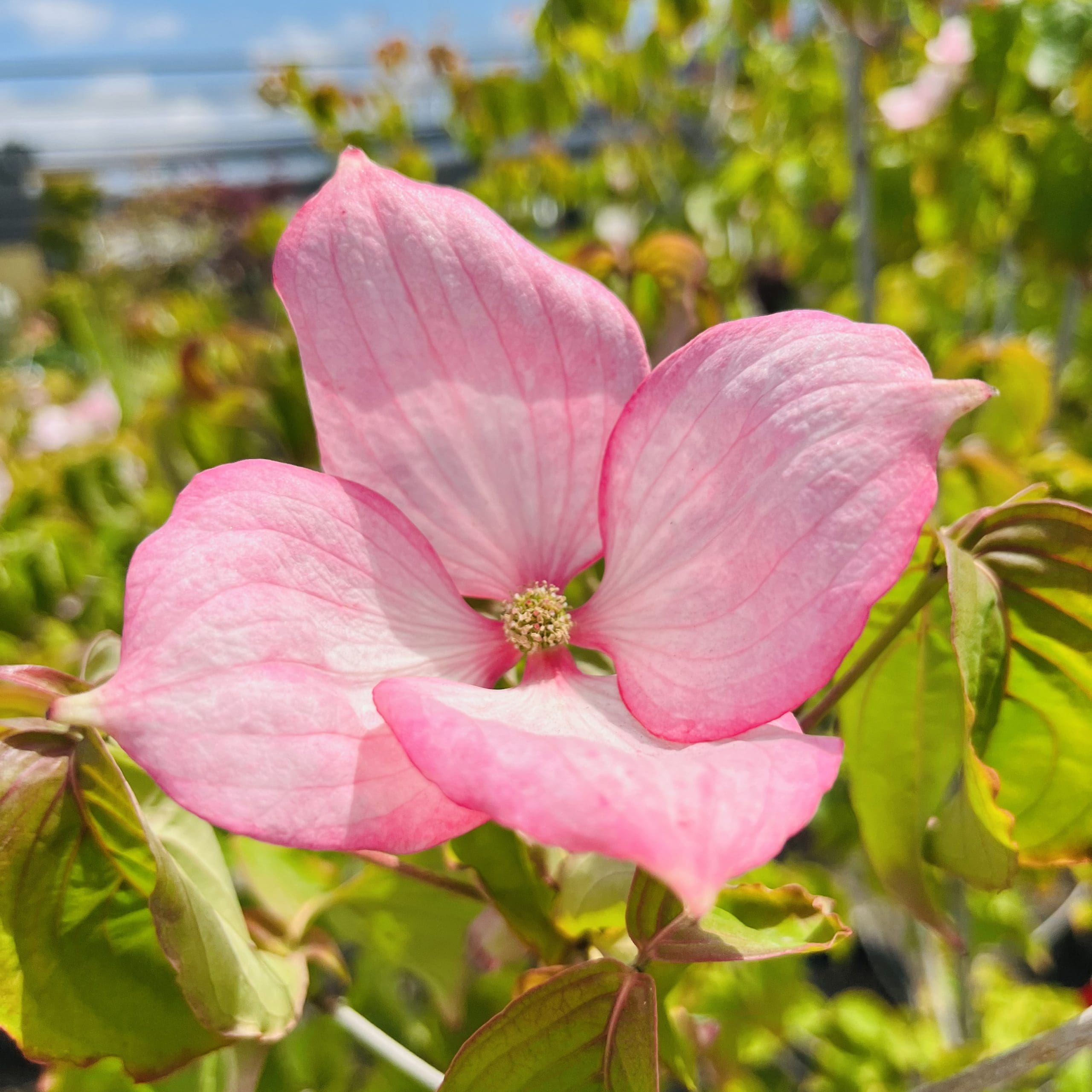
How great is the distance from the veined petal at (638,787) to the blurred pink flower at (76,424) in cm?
146

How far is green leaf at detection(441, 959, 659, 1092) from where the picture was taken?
0.92ft

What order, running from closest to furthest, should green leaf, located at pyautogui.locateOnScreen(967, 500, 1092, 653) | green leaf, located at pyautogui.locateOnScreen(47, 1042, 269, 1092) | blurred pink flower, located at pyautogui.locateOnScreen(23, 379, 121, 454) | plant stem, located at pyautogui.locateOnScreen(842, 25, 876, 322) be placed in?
green leaf, located at pyautogui.locateOnScreen(967, 500, 1092, 653), green leaf, located at pyautogui.locateOnScreen(47, 1042, 269, 1092), plant stem, located at pyautogui.locateOnScreen(842, 25, 876, 322), blurred pink flower, located at pyautogui.locateOnScreen(23, 379, 121, 454)

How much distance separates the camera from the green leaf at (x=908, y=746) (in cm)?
39

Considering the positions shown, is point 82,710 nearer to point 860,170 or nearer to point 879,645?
point 879,645

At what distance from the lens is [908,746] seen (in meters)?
0.40

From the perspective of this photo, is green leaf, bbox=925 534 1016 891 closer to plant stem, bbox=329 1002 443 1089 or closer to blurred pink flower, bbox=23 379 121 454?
plant stem, bbox=329 1002 443 1089

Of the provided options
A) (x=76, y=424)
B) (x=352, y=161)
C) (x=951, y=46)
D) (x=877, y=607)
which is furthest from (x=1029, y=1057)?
(x=76, y=424)

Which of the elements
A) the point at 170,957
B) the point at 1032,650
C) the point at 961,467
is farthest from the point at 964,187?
the point at 170,957

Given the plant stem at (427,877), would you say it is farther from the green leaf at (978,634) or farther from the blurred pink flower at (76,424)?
the blurred pink flower at (76,424)

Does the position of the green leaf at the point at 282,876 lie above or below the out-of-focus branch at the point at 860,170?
below

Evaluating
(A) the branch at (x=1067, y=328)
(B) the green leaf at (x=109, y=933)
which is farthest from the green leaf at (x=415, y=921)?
(A) the branch at (x=1067, y=328)

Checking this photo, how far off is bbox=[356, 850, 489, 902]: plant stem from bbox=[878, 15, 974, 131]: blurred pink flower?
0.89 metres

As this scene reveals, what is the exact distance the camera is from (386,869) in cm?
41

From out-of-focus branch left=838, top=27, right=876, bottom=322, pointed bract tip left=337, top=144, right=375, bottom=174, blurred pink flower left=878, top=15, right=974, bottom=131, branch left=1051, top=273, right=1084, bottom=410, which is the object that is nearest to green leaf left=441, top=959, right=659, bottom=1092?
pointed bract tip left=337, top=144, right=375, bottom=174
